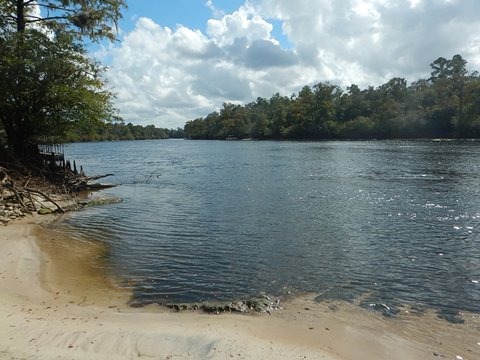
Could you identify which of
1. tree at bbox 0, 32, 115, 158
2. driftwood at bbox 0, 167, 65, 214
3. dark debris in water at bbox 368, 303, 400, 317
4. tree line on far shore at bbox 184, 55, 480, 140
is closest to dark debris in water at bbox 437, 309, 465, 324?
dark debris in water at bbox 368, 303, 400, 317

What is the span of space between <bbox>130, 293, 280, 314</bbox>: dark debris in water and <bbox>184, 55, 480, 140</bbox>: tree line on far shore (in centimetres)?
9904

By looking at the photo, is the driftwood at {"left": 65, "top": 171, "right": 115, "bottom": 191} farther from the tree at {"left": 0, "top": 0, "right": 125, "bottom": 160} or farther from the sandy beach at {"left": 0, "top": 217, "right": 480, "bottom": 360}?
the sandy beach at {"left": 0, "top": 217, "right": 480, "bottom": 360}

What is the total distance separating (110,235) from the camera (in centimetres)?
1560

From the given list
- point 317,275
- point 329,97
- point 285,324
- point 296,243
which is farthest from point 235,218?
point 329,97

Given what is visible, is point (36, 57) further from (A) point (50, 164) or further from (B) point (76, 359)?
(B) point (76, 359)

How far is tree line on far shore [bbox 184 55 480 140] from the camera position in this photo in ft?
332

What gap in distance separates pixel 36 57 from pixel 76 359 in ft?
66.7

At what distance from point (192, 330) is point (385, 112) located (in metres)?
118

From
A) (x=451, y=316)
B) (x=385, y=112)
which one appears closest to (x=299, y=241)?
(x=451, y=316)

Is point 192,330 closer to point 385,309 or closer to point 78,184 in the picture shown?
point 385,309

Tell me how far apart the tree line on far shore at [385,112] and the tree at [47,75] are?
90.9m

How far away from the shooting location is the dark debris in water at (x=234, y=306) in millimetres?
8719

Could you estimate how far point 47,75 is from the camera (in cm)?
2280

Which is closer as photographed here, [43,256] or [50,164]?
[43,256]
